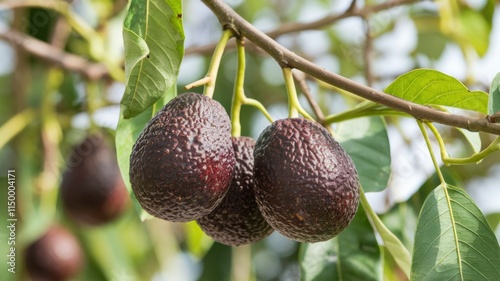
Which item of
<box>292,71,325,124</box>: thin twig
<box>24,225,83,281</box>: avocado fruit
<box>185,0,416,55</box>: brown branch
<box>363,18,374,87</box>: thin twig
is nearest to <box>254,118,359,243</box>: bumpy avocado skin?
<box>292,71,325,124</box>: thin twig

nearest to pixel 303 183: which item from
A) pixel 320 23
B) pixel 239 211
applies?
pixel 239 211

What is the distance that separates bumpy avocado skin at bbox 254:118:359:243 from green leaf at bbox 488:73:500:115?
284 millimetres

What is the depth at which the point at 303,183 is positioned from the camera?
127 centimetres

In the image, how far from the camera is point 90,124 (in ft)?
9.07

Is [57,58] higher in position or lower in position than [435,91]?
lower

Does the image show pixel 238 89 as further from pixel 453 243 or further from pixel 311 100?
pixel 453 243

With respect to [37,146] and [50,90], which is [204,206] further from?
[37,146]

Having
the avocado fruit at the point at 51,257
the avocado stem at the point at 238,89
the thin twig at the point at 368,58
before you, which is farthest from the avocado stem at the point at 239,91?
the avocado fruit at the point at 51,257

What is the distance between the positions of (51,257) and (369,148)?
Answer: 154 cm

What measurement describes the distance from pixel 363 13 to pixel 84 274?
1857 millimetres

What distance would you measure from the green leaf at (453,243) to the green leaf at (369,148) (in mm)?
271

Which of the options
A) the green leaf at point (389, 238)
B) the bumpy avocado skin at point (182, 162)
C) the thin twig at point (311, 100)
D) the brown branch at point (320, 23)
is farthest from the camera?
the brown branch at point (320, 23)

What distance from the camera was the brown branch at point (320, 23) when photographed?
2.36 metres

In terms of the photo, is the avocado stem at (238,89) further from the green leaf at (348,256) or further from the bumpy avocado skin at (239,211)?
the green leaf at (348,256)
